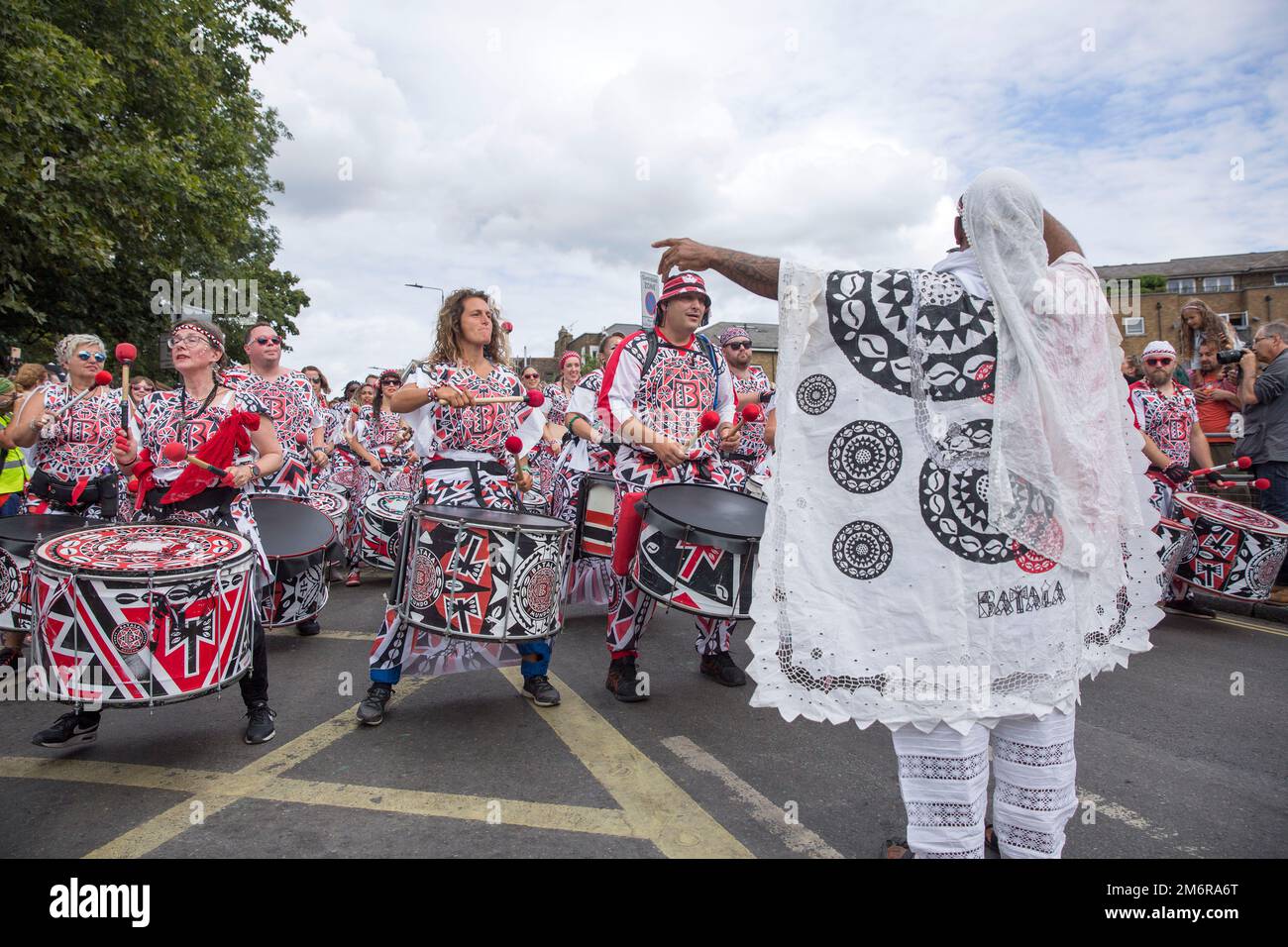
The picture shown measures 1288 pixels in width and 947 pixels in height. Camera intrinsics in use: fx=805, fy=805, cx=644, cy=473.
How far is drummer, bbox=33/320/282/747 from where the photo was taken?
3645 millimetres

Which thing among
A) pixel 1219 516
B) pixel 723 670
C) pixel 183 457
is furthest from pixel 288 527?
pixel 1219 516

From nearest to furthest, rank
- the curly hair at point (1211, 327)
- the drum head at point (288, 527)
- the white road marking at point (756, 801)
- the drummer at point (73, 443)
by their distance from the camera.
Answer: the white road marking at point (756, 801)
the drum head at point (288, 527)
the drummer at point (73, 443)
the curly hair at point (1211, 327)

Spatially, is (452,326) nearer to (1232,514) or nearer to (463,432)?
(463,432)

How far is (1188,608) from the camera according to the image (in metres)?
6.89

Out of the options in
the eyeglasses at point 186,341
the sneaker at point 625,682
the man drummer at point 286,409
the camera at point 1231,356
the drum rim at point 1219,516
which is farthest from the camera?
the camera at point 1231,356

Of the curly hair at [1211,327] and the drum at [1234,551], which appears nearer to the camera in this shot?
the drum at [1234,551]

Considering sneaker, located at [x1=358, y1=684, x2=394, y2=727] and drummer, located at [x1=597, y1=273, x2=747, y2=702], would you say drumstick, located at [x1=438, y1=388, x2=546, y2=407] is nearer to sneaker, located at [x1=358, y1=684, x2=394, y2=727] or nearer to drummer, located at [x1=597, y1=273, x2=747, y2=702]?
drummer, located at [x1=597, y1=273, x2=747, y2=702]

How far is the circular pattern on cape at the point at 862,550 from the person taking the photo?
2.01 meters

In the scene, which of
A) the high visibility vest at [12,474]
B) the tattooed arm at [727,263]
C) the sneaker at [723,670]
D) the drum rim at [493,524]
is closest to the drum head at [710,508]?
the drum rim at [493,524]

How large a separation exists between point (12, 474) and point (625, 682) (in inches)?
255

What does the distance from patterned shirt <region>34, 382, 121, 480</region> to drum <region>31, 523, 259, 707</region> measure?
222cm

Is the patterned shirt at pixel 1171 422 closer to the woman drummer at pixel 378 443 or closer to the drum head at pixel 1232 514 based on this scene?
the drum head at pixel 1232 514

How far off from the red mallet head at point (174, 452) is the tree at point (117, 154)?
8350 millimetres
